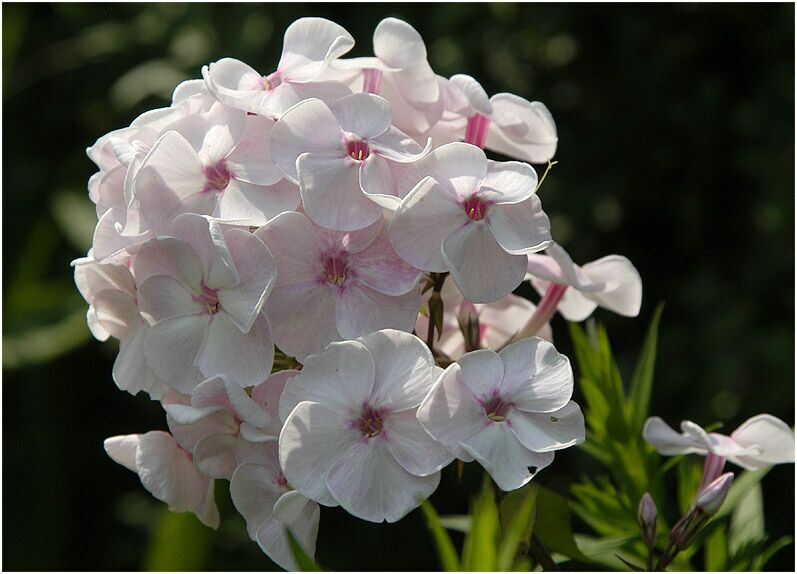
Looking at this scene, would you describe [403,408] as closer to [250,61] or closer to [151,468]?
[151,468]

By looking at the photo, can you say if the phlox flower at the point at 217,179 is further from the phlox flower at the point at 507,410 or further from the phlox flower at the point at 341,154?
the phlox flower at the point at 507,410

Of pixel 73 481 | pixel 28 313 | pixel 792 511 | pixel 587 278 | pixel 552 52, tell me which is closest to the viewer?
pixel 587 278

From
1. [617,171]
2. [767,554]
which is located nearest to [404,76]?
[767,554]

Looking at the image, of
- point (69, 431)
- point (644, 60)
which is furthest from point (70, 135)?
point (644, 60)

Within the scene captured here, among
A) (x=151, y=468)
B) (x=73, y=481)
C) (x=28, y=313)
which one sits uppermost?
(x=151, y=468)

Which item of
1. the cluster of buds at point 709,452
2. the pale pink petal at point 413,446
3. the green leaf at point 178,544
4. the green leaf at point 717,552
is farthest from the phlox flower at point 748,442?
the green leaf at point 178,544
